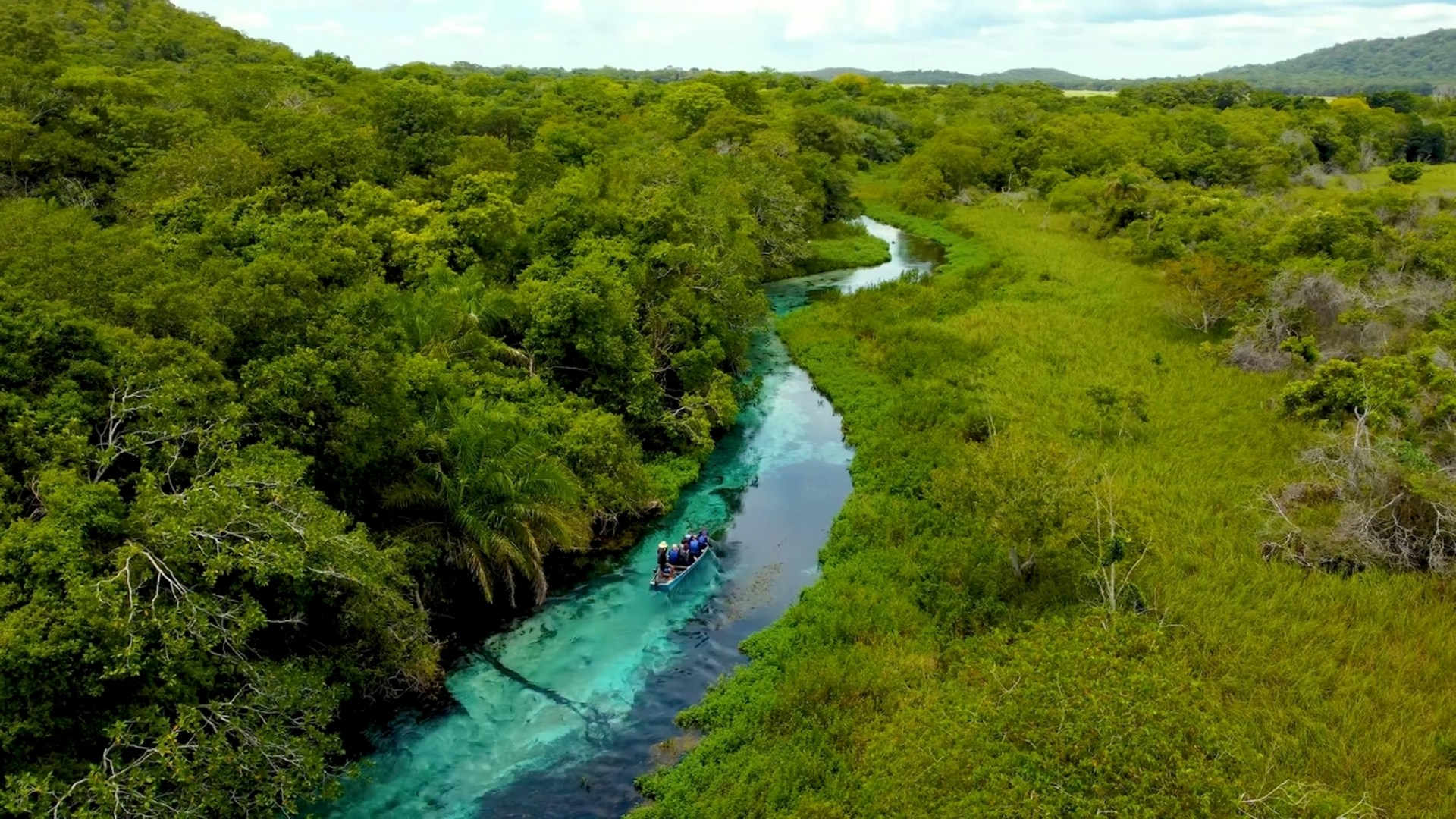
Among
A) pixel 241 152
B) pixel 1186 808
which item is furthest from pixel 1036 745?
pixel 241 152

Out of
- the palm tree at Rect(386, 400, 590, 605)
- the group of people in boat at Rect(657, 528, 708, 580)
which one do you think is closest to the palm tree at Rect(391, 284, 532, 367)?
the palm tree at Rect(386, 400, 590, 605)

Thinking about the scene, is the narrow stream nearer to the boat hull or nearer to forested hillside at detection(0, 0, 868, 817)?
the boat hull

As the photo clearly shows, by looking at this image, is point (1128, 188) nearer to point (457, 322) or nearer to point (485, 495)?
point (457, 322)

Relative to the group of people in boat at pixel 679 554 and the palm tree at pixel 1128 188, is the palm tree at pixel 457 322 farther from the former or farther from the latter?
the palm tree at pixel 1128 188

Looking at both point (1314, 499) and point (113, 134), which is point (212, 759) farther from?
point (113, 134)

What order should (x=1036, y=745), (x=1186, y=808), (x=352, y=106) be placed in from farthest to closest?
1. (x=352, y=106)
2. (x=1036, y=745)
3. (x=1186, y=808)

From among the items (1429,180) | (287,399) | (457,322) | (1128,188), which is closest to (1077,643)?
(287,399)

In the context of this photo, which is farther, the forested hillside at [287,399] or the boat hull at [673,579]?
the boat hull at [673,579]

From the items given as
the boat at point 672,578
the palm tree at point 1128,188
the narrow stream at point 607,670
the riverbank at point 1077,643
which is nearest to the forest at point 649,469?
the riverbank at point 1077,643
